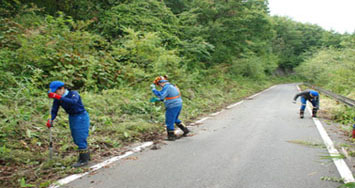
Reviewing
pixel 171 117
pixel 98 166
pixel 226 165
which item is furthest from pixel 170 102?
pixel 98 166

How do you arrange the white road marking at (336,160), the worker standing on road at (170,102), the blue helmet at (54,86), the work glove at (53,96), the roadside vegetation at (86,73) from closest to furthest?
the white road marking at (336,160) → the work glove at (53,96) → the blue helmet at (54,86) → the roadside vegetation at (86,73) → the worker standing on road at (170,102)

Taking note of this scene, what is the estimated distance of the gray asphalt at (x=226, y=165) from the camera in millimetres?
3699

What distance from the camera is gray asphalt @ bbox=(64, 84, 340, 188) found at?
3.70 meters

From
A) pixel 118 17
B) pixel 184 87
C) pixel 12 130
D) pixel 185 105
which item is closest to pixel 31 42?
pixel 12 130

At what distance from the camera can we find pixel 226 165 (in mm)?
4418

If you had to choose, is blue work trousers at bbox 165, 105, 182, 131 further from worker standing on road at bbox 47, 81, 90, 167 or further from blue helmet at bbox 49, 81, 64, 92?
blue helmet at bbox 49, 81, 64, 92

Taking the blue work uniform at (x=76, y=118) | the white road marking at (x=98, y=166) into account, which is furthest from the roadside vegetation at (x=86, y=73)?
the blue work uniform at (x=76, y=118)

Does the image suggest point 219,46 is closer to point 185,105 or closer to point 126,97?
point 185,105

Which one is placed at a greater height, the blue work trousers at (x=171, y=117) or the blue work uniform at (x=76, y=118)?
the blue work uniform at (x=76, y=118)

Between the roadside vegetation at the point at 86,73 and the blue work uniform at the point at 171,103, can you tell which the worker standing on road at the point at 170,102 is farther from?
the roadside vegetation at the point at 86,73

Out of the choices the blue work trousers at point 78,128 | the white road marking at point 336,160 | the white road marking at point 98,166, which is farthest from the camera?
the blue work trousers at point 78,128

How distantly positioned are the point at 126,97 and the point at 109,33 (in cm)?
507

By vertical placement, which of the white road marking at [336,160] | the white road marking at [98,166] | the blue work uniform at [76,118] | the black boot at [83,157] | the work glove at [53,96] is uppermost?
the work glove at [53,96]

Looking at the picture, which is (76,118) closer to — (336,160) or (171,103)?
(171,103)
